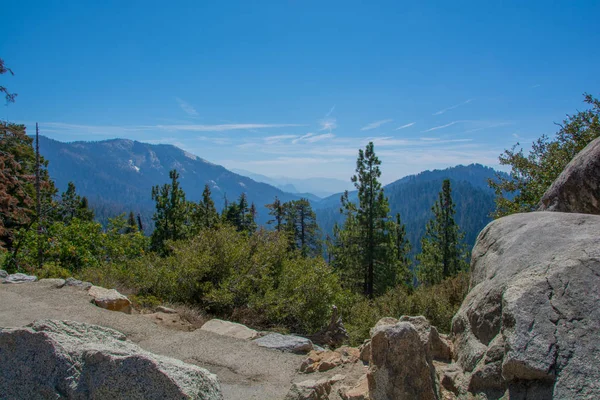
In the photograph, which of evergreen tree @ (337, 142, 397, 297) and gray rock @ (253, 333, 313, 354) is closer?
gray rock @ (253, 333, 313, 354)

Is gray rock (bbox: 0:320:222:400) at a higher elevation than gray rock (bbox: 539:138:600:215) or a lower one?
lower

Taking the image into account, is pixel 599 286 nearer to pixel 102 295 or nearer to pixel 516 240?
pixel 516 240

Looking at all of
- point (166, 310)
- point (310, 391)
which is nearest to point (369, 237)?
point (166, 310)

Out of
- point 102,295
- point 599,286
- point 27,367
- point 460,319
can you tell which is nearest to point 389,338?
point 460,319

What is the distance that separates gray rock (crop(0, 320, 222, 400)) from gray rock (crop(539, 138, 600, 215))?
20.9ft

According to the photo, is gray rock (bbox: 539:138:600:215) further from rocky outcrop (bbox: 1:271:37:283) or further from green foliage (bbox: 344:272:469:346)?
rocky outcrop (bbox: 1:271:37:283)

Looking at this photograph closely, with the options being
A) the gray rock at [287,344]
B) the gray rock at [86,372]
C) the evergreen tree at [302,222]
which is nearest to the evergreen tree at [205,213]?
the evergreen tree at [302,222]

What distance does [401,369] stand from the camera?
400 centimetres

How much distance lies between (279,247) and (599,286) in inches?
402

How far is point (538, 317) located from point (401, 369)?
142 centimetres

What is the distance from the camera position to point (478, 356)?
4.20 m

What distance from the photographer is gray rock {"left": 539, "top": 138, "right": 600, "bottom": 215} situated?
20.2 ft

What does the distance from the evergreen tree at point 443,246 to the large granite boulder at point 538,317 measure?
33.0m

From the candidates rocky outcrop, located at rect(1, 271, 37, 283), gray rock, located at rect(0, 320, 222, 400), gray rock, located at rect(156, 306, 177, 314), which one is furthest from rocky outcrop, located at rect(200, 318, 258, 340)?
rocky outcrop, located at rect(1, 271, 37, 283)
